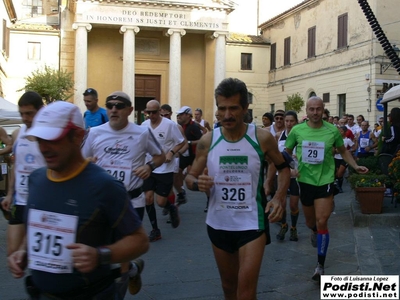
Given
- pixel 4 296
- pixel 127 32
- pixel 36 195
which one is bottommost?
pixel 4 296

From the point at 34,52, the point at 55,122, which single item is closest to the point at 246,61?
the point at 34,52

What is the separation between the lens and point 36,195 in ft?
9.07

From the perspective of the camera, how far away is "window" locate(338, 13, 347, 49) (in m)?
35.4

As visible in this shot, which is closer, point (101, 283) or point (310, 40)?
point (101, 283)

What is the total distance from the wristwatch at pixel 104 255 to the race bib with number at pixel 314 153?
458cm

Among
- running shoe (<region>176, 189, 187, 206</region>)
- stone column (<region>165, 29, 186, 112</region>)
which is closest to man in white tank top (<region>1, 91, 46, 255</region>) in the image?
running shoe (<region>176, 189, 187, 206</region>)

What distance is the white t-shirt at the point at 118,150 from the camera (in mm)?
6145

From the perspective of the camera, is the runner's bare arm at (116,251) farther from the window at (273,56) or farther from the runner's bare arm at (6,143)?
the window at (273,56)

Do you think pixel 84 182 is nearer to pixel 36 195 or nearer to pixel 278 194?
pixel 36 195

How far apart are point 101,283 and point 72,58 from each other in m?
39.9

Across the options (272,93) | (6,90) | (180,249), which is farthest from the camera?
(272,93)

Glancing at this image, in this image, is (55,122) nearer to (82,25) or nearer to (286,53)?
(82,25)

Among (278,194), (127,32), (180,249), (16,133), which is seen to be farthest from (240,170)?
(127,32)

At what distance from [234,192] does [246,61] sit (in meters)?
43.8
